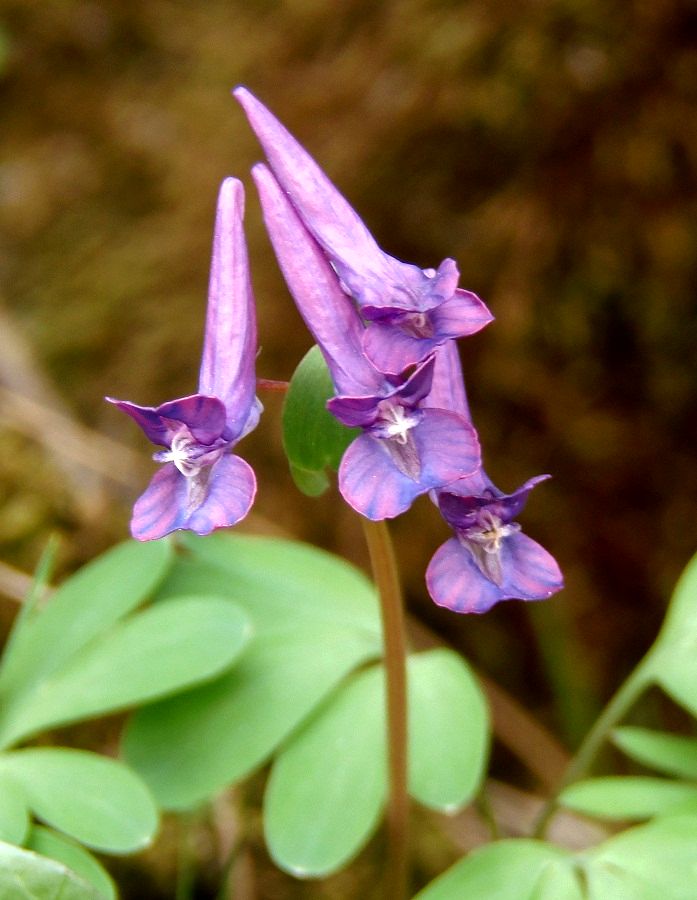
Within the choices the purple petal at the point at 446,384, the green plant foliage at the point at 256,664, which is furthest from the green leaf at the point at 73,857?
the purple petal at the point at 446,384

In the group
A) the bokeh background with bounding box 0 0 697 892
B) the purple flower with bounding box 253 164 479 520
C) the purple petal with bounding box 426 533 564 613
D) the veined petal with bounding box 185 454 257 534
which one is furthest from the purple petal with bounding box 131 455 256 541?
the bokeh background with bounding box 0 0 697 892

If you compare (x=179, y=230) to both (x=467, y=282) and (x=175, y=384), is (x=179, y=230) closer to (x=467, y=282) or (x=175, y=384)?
(x=175, y=384)

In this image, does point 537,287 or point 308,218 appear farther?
point 537,287

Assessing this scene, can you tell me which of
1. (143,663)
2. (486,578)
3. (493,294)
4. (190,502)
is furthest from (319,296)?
(493,294)

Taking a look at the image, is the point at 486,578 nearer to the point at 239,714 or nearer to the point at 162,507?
the point at 162,507

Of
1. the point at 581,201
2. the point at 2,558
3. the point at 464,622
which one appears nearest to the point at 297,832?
the point at 2,558

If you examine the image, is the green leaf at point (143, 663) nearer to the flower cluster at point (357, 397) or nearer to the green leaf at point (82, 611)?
the green leaf at point (82, 611)
